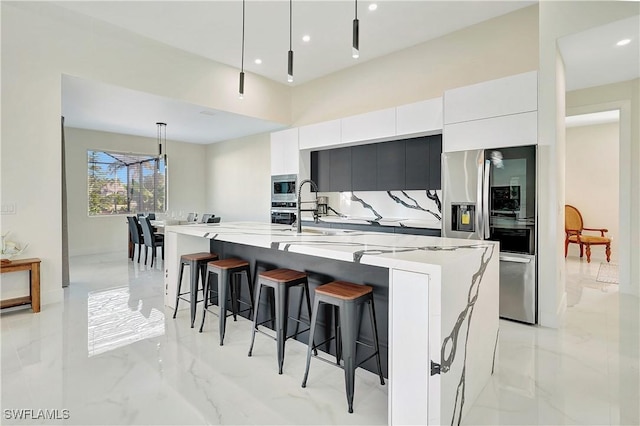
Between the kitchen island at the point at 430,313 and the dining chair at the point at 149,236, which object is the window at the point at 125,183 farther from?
the kitchen island at the point at 430,313

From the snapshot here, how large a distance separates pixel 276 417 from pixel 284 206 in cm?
428

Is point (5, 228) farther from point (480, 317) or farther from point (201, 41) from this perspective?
point (480, 317)

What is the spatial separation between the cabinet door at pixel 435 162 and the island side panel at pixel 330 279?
231 cm

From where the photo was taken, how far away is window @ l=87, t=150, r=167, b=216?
7020mm

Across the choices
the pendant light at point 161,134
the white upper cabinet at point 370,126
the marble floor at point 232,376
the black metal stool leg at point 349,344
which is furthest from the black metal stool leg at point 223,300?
the pendant light at point 161,134

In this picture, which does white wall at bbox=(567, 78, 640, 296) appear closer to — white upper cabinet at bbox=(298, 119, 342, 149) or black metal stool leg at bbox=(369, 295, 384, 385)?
white upper cabinet at bbox=(298, 119, 342, 149)

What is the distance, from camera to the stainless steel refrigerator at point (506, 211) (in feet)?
10.3

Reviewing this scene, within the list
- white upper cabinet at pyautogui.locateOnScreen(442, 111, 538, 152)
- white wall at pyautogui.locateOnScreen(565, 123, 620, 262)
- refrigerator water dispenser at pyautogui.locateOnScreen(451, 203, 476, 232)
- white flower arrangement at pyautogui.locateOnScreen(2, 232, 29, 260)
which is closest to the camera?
white upper cabinet at pyautogui.locateOnScreen(442, 111, 538, 152)

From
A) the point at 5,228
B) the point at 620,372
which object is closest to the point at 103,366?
the point at 5,228

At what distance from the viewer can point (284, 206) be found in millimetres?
5863

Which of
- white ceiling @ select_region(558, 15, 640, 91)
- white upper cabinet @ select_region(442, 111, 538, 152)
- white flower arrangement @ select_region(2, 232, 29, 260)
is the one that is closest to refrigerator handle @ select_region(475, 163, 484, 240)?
white upper cabinet @ select_region(442, 111, 538, 152)

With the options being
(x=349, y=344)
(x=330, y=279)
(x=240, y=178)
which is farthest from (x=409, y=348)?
(x=240, y=178)

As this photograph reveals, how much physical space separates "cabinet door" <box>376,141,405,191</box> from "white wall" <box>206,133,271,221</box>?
9.23 feet

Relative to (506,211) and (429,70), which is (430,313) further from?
(429,70)
